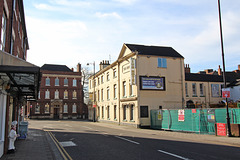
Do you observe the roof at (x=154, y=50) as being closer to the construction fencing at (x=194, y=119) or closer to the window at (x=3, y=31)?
the construction fencing at (x=194, y=119)

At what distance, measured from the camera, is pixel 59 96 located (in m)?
56.6

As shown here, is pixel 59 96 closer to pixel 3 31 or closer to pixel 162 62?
pixel 162 62

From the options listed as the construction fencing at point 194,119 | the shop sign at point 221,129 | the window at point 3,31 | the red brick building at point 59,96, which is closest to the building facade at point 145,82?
the construction fencing at point 194,119

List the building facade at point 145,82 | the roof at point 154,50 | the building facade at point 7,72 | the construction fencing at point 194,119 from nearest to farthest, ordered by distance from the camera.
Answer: the building facade at point 7,72
the construction fencing at point 194,119
the building facade at point 145,82
the roof at point 154,50

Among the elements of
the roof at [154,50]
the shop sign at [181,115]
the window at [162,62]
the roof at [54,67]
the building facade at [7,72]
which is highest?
the roof at [54,67]

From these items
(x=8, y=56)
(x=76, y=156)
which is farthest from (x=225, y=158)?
(x=8, y=56)

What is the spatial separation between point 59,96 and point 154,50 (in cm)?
3451

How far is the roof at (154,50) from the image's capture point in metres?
29.0

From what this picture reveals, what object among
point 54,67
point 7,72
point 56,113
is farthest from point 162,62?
point 54,67

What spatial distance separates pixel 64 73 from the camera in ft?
189

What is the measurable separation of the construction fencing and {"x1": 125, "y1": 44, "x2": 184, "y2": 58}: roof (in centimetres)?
856

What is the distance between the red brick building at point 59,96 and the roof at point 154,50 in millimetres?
31103

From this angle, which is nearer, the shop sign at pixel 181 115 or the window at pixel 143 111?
the shop sign at pixel 181 115

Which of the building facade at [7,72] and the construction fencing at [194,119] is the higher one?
the building facade at [7,72]
